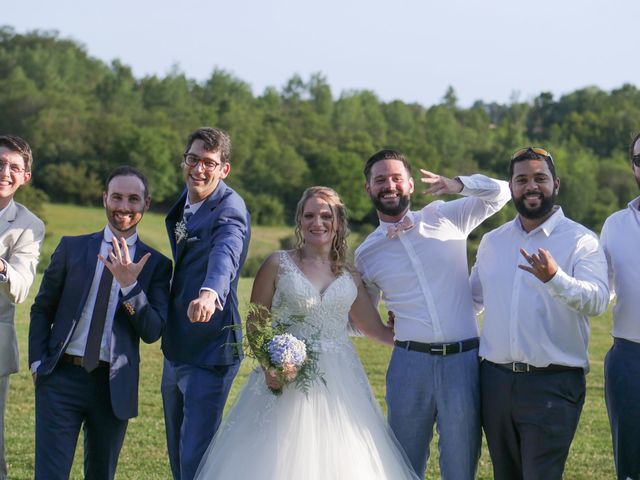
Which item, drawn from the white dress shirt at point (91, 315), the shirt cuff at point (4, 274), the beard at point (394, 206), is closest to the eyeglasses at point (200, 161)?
the white dress shirt at point (91, 315)

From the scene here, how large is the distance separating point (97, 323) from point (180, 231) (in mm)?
838

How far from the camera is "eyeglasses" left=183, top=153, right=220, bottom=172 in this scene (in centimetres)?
645

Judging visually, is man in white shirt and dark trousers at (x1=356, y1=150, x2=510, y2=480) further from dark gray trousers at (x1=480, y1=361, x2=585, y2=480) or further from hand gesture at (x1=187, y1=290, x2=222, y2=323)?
hand gesture at (x1=187, y1=290, x2=222, y2=323)

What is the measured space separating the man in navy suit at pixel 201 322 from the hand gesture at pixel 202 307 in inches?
21.2

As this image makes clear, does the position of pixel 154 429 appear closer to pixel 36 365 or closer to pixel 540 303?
pixel 36 365

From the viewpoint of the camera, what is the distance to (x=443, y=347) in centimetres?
635

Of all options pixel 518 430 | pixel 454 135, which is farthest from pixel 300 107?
pixel 518 430

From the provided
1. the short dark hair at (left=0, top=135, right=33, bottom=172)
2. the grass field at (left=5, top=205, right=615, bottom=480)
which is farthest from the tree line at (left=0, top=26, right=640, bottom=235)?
the short dark hair at (left=0, top=135, right=33, bottom=172)

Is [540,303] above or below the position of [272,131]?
below

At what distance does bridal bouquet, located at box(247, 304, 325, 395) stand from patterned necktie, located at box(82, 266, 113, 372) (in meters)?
0.96

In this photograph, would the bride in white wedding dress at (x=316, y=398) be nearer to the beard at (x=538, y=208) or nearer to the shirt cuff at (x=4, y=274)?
the beard at (x=538, y=208)

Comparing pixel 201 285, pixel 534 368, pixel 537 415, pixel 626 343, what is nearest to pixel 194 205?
pixel 201 285

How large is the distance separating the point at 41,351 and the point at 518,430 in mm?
3158

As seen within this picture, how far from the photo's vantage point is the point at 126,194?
6.26 metres
